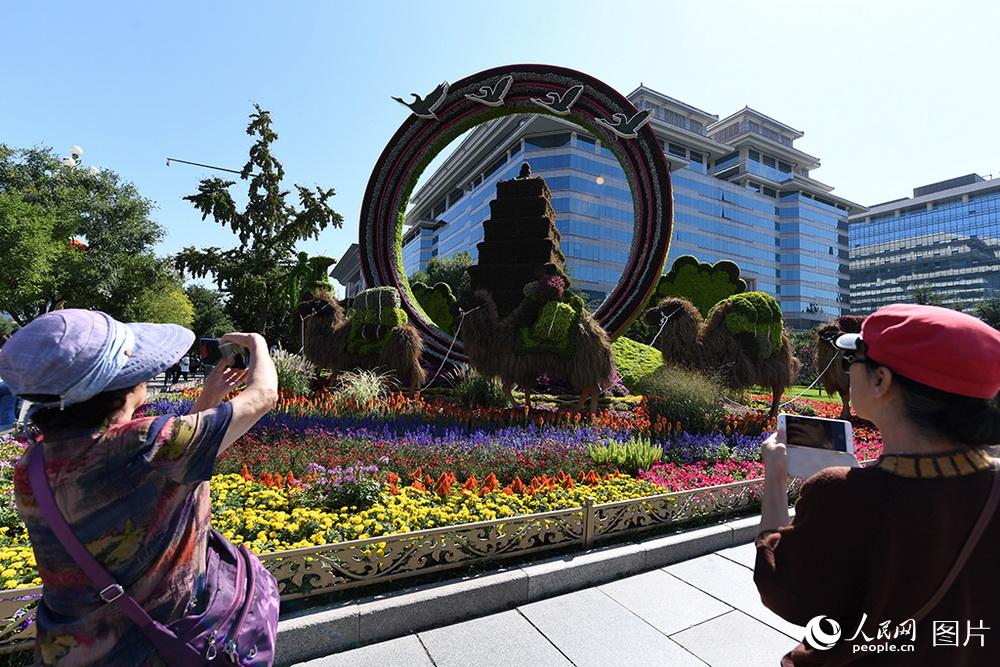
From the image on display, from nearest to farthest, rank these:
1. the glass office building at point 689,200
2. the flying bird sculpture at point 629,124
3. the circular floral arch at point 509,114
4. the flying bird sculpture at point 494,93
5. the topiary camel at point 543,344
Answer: the topiary camel at point 543,344
the circular floral arch at point 509,114
the flying bird sculpture at point 629,124
the flying bird sculpture at point 494,93
the glass office building at point 689,200

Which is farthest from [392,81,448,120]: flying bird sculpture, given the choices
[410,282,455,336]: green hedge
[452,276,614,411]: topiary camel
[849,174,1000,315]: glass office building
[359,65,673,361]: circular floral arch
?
[849,174,1000,315]: glass office building

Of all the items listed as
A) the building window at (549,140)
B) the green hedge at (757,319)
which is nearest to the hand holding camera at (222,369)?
the green hedge at (757,319)

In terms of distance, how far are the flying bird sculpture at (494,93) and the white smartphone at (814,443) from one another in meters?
15.7

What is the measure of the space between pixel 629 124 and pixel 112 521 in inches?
605

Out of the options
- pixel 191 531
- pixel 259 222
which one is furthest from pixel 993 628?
pixel 259 222

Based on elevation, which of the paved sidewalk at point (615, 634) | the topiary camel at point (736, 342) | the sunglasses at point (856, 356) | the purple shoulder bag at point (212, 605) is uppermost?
the topiary camel at point (736, 342)

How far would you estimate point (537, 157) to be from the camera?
176ft

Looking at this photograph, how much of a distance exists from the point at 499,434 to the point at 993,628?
660 centimetres

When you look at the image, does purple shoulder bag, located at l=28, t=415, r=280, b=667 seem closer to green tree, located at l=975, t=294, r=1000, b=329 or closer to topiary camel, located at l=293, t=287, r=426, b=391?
topiary camel, located at l=293, t=287, r=426, b=391

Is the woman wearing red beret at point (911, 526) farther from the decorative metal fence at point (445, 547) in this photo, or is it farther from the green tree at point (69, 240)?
the green tree at point (69, 240)

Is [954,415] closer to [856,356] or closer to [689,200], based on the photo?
[856,356]

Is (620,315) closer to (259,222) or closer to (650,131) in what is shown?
(650,131)

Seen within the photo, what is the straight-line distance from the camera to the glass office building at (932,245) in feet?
260

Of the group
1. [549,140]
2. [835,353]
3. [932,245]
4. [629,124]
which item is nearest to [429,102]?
[629,124]
